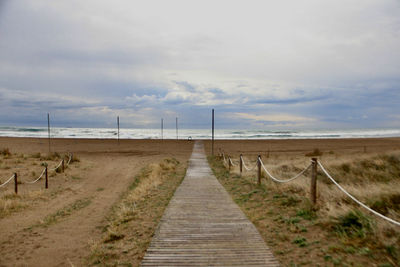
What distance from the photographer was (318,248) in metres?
4.48

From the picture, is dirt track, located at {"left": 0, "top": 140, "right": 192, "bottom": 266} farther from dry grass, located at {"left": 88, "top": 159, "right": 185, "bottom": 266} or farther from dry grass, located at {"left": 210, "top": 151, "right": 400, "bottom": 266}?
dry grass, located at {"left": 210, "top": 151, "right": 400, "bottom": 266}

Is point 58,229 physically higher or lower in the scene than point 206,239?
lower

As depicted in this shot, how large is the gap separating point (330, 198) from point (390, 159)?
10946 mm

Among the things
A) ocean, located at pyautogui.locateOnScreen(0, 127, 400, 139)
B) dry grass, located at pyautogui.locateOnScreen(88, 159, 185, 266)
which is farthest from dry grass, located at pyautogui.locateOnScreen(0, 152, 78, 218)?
ocean, located at pyautogui.locateOnScreen(0, 127, 400, 139)

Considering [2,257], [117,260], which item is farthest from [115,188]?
[117,260]

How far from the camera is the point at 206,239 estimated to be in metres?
5.05

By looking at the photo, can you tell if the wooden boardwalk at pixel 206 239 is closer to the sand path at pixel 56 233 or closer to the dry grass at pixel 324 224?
the dry grass at pixel 324 224

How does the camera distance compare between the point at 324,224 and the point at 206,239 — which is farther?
the point at 324,224

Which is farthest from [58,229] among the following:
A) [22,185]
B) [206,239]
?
[22,185]

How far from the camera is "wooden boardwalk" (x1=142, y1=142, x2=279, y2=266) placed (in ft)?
Answer: 13.9

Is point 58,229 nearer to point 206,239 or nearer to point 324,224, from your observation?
point 206,239

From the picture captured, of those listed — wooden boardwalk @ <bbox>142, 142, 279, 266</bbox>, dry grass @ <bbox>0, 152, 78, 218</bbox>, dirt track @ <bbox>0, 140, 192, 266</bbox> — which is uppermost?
wooden boardwalk @ <bbox>142, 142, 279, 266</bbox>

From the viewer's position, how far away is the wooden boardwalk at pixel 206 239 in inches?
167

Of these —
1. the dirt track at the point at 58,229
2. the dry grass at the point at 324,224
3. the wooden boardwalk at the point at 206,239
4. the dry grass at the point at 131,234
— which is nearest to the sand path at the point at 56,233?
the dirt track at the point at 58,229
